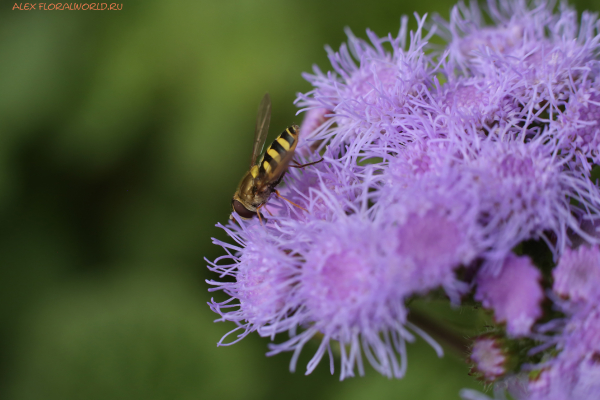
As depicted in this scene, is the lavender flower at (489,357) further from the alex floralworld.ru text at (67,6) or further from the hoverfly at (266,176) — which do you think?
Result: the alex floralworld.ru text at (67,6)

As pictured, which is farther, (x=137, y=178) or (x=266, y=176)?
(x=137, y=178)

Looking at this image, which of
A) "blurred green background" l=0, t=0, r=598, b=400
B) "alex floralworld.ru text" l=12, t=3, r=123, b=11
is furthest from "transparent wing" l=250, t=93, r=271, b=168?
"alex floralworld.ru text" l=12, t=3, r=123, b=11

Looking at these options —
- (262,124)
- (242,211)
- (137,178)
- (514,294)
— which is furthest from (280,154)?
(137,178)

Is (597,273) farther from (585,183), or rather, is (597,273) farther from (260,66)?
(260,66)

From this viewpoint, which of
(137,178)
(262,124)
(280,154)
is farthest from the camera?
(137,178)

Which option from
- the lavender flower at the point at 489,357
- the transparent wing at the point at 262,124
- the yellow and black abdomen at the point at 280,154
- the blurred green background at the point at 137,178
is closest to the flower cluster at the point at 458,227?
the lavender flower at the point at 489,357

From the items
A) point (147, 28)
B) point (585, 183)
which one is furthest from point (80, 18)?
point (585, 183)

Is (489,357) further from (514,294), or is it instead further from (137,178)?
(137,178)
